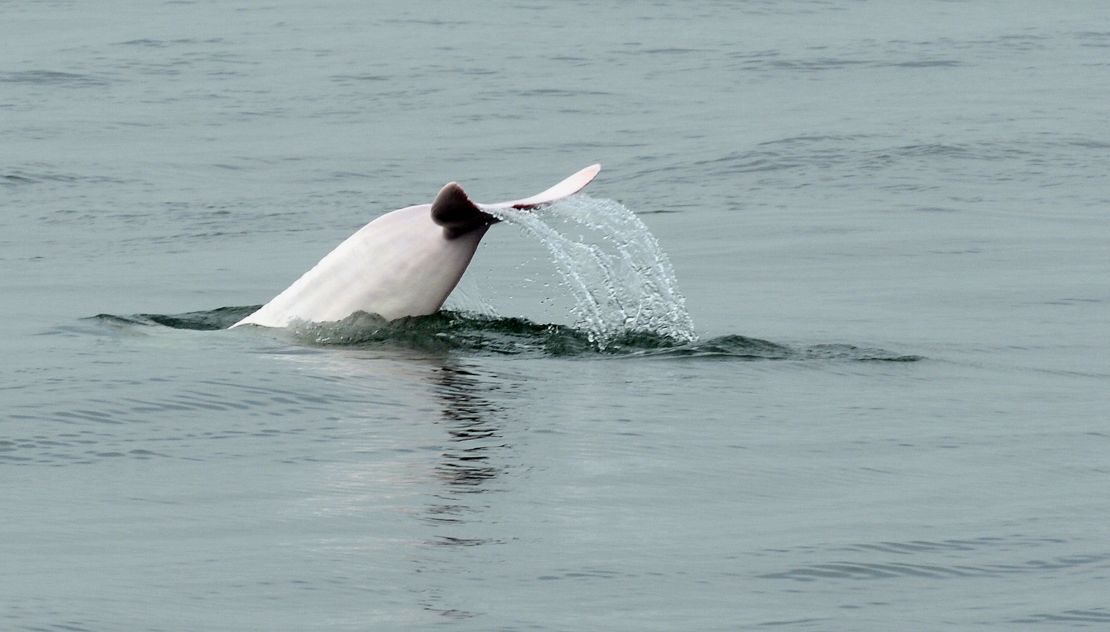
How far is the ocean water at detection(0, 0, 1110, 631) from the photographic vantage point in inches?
370

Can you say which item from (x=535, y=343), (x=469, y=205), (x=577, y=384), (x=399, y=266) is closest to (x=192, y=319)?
(x=399, y=266)

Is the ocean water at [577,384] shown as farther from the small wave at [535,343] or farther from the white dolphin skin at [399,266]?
the white dolphin skin at [399,266]

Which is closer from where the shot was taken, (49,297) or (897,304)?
(897,304)

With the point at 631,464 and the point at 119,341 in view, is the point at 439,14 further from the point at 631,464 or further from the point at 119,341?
the point at 631,464

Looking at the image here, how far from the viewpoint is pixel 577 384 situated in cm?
1380

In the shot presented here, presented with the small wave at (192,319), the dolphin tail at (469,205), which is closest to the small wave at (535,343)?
the dolphin tail at (469,205)

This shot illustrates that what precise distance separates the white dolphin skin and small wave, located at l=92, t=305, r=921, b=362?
0.33 ft

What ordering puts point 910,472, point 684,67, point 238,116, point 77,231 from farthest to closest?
point 684,67
point 238,116
point 77,231
point 910,472

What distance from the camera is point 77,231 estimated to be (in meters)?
24.6

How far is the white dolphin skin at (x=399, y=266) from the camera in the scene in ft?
48.0

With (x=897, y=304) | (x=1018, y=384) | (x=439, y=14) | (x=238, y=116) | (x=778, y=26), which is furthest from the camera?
(x=439, y=14)

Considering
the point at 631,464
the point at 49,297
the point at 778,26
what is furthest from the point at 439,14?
the point at 631,464

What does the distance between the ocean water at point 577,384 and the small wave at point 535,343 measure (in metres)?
0.04

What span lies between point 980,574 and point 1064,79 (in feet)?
96.0
